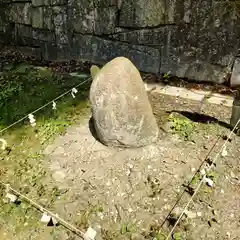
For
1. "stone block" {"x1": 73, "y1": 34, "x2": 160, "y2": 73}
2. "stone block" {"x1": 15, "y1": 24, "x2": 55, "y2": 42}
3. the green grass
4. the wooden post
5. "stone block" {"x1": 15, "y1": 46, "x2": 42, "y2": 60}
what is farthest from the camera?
"stone block" {"x1": 15, "y1": 46, "x2": 42, "y2": 60}

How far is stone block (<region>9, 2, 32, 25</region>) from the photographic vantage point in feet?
25.4

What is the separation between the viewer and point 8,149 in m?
4.58

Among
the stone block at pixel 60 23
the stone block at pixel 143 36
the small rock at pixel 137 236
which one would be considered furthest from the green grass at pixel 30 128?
the stone block at pixel 143 36

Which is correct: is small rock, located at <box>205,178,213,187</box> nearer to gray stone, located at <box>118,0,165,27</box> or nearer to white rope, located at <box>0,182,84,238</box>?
white rope, located at <box>0,182,84,238</box>

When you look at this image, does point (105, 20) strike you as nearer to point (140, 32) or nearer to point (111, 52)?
point (111, 52)

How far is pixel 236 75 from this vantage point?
233 inches

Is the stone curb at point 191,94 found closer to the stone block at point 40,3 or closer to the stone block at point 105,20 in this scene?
the stone block at point 105,20

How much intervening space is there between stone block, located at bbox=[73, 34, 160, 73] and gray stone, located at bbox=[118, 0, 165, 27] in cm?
46

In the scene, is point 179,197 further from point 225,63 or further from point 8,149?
point 225,63

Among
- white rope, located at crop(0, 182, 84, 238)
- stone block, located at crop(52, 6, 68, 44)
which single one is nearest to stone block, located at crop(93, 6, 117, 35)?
stone block, located at crop(52, 6, 68, 44)

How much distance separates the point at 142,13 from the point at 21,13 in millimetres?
3155

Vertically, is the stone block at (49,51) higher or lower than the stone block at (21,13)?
lower

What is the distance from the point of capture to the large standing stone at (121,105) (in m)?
3.83

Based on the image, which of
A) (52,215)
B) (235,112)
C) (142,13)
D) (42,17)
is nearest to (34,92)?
(42,17)
